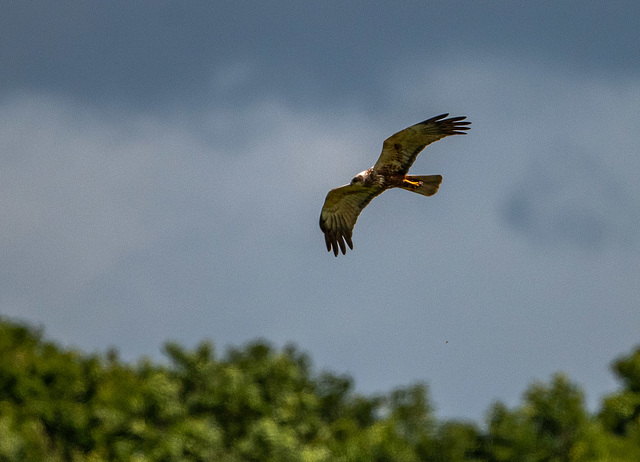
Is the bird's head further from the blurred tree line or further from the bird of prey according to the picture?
the blurred tree line

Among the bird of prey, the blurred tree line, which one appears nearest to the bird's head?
the bird of prey

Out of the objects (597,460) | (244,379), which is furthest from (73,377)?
(597,460)

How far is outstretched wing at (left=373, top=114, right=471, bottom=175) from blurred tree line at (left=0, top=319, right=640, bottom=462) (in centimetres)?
762

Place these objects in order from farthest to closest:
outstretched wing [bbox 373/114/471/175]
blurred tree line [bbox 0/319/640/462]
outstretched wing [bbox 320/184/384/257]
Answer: blurred tree line [bbox 0/319/640/462] < outstretched wing [bbox 320/184/384/257] < outstretched wing [bbox 373/114/471/175]

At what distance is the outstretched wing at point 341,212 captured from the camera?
63.9 ft

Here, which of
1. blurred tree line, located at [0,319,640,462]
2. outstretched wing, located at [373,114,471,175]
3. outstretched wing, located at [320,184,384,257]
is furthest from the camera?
blurred tree line, located at [0,319,640,462]

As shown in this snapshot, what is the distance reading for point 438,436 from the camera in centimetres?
2427

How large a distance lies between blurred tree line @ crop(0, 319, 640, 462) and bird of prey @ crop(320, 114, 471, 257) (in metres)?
5.77

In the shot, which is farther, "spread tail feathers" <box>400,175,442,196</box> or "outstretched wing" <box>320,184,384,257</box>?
"outstretched wing" <box>320,184,384,257</box>

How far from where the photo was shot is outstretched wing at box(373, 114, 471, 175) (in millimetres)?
17656

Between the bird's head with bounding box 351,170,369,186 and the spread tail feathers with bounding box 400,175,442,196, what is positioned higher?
the bird's head with bounding box 351,170,369,186

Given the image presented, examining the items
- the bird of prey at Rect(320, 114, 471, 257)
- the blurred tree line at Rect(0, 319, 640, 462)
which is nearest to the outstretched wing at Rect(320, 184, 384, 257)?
the bird of prey at Rect(320, 114, 471, 257)

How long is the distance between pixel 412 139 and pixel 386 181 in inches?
42.2

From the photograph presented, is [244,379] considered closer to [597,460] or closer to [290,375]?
[290,375]
